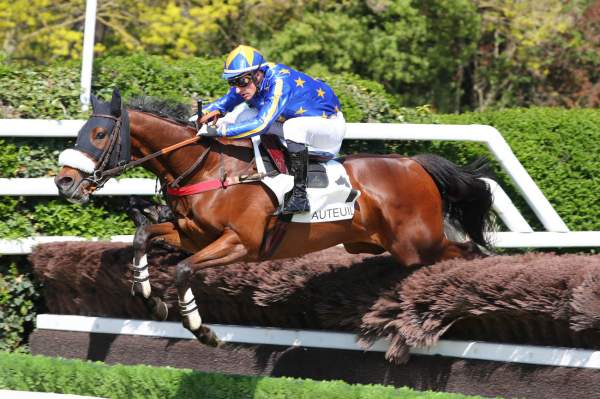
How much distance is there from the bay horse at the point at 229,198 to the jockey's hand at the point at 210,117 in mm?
108

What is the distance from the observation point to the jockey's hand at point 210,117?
7.28m

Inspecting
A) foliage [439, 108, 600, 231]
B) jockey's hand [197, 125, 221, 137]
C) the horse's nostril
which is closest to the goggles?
jockey's hand [197, 125, 221, 137]

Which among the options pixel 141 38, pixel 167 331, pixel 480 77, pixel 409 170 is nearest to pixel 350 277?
pixel 409 170

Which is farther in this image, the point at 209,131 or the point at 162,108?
the point at 162,108

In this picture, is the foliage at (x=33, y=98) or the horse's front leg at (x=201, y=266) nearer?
the horse's front leg at (x=201, y=266)

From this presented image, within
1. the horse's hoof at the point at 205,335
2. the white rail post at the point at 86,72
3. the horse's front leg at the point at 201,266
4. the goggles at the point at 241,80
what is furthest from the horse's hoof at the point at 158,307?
the white rail post at the point at 86,72

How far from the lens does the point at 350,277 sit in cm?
754

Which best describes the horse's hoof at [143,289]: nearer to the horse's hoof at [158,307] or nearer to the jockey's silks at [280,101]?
the horse's hoof at [158,307]

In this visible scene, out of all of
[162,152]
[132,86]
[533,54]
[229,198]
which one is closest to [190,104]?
[132,86]

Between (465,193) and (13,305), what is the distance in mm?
4075

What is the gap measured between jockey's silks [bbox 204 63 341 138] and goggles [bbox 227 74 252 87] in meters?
0.14

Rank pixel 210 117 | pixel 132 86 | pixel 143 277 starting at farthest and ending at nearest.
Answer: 1. pixel 132 86
2. pixel 210 117
3. pixel 143 277

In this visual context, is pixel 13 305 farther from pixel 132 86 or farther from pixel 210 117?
pixel 210 117

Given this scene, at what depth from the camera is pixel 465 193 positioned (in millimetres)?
8062
